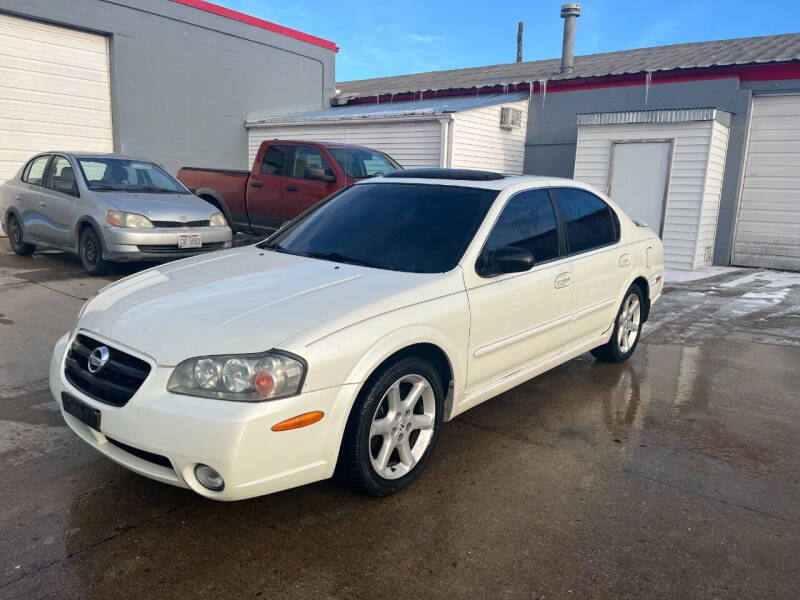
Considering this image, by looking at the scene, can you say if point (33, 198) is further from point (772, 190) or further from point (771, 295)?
point (772, 190)

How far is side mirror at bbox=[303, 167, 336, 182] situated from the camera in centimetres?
991

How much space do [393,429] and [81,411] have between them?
1.48m

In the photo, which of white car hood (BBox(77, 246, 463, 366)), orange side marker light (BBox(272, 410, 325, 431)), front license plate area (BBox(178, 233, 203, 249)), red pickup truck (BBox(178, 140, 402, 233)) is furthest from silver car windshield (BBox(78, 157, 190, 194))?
orange side marker light (BBox(272, 410, 325, 431))

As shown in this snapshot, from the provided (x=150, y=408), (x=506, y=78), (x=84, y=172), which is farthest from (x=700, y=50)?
(x=150, y=408)

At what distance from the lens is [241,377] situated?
2703 mm

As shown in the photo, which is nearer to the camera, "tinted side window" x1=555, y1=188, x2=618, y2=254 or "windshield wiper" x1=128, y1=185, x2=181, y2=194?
"tinted side window" x1=555, y1=188, x2=618, y2=254

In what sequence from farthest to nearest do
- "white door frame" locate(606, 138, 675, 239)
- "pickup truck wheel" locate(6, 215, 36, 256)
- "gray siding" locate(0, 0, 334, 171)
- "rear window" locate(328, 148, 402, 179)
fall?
"gray siding" locate(0, 0, 334, 171), "white door frame" locate(606, 138, 675, 239), "rear window" locate(328, 148, 402, 179), "pickup truck wheel" locate(6, 215, 36, 256)

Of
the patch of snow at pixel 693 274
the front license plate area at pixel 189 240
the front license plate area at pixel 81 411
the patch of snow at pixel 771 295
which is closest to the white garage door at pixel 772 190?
the patch of snow at pixel 693 274

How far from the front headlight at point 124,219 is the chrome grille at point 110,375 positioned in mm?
5168

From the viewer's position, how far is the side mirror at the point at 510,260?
143 inches

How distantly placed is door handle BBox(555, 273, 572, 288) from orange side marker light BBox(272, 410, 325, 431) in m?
2.16

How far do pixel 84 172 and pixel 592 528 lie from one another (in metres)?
8.16

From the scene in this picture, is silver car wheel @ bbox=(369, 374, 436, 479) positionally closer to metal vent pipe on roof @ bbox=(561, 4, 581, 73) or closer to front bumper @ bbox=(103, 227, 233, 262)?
front bumper @ bbox=(103, 227, 233, 262)

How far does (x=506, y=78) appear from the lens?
55.2ft
